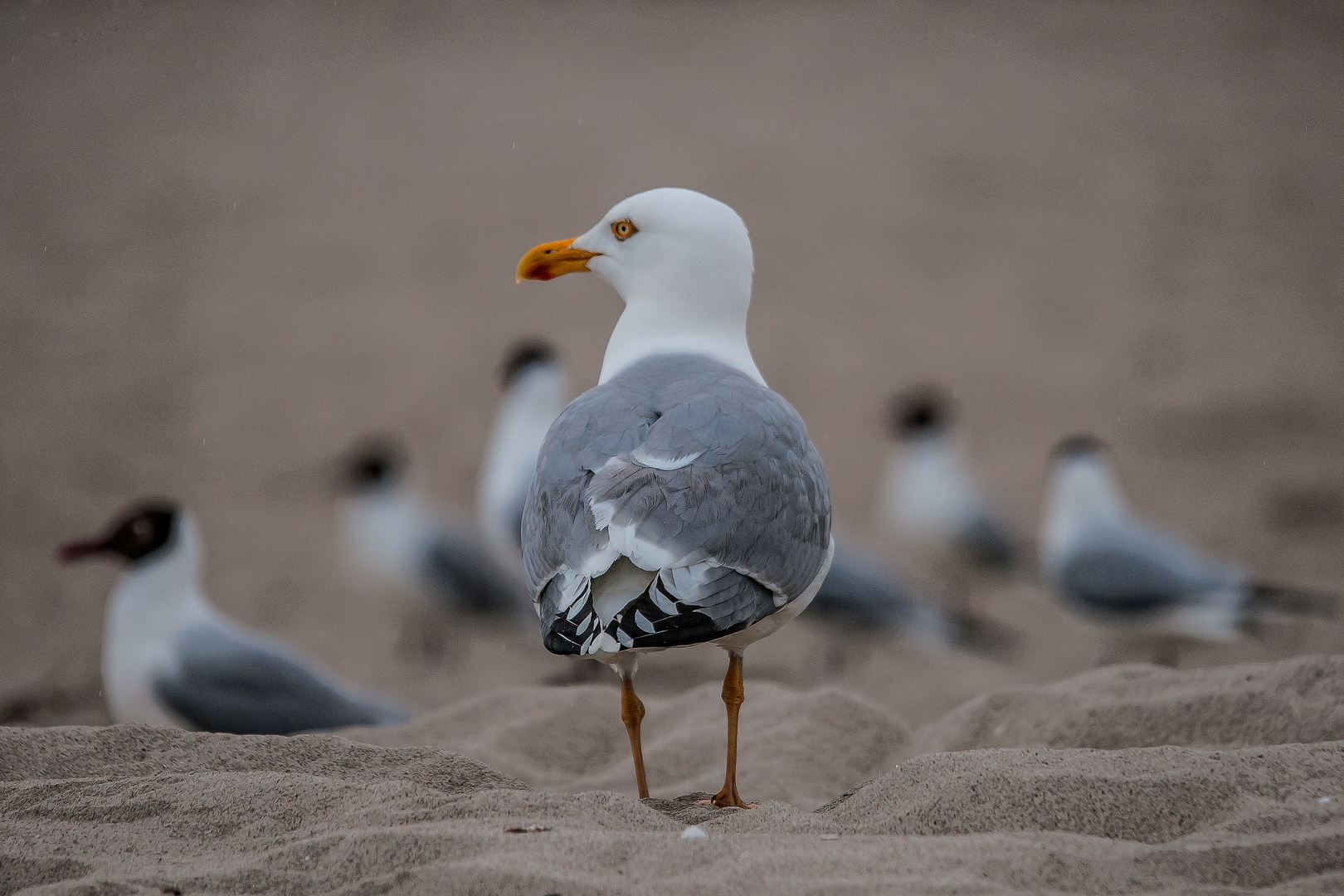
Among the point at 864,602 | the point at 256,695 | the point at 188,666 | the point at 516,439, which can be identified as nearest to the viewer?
the point at 256,695

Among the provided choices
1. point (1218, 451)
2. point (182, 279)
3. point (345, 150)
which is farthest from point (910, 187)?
point (182, 279)

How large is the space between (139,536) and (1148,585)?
423 cm

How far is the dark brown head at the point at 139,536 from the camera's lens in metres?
4.86

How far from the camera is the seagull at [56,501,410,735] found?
4.29 meters

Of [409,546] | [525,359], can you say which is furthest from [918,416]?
[409,546]

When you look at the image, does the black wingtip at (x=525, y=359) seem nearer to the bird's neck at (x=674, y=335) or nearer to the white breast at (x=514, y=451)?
the white breast at (x=514, y=451)

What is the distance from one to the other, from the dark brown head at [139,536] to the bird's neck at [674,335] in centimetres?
235

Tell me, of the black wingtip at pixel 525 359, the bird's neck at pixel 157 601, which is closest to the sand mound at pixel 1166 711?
the bird's neck at pixel 157 601

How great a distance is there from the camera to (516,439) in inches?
272

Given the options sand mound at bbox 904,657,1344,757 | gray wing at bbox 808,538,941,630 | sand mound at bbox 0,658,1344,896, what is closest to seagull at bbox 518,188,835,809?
sand mound at bbox 0,658,1344,896

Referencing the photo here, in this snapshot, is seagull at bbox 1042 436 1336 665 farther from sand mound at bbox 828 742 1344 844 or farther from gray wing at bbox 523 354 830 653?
gray wing at bbox 523 354 830 653

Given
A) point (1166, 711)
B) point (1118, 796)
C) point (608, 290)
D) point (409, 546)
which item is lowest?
point (1118, 796)

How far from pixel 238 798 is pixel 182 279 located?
28.2ft

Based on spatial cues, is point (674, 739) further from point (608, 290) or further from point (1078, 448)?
point (608, 290)
